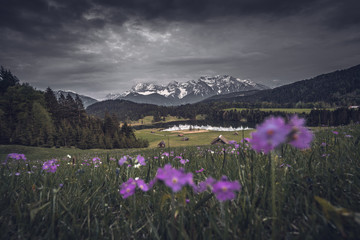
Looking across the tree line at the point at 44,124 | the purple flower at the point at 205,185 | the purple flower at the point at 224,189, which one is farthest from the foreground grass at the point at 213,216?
the tree line at the point at 44,124

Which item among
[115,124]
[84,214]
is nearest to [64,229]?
[84,214]

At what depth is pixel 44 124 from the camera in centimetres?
5366

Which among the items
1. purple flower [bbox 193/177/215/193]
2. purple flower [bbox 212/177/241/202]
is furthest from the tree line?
purple flower [bbox 212/177/241/202]

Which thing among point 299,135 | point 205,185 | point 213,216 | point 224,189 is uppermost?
point 299,135

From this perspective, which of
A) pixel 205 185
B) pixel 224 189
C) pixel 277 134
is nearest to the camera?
pixel 277 134

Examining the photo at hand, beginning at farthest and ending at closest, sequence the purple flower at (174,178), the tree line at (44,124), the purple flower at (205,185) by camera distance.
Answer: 1. the tree line at (44,124)
2. the purple flower at (205,185)
3. the purple flower at (174,178)

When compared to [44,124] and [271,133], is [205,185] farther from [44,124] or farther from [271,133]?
[44,124]

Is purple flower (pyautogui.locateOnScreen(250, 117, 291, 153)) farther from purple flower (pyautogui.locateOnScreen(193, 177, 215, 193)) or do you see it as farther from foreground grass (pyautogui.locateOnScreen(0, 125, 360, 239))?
purple flower (pyautogui.locateOnScreen(193, 177, 215, 193))

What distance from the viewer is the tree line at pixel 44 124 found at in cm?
5053

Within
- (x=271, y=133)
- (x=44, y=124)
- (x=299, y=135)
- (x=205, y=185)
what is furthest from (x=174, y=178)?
(x=44, y=124)

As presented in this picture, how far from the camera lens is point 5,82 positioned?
70.4m

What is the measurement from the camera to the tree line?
50531mm

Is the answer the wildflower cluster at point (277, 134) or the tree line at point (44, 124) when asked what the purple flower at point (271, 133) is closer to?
the wildflower cluster at point (277, 134)

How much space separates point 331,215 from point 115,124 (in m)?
84.7
